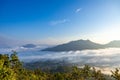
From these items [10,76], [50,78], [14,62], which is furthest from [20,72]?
[10,76]

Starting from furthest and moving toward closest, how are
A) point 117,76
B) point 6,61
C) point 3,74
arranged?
point 117,76 < point 6,61 < point 3,74

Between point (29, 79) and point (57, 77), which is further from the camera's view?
point (57, 77)

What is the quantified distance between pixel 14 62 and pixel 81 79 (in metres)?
71.0

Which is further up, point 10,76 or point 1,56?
point 1,56

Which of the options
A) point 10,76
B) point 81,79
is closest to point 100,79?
point 81,79

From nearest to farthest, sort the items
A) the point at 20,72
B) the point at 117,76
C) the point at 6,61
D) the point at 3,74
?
the point at 3,74 → the point at 6,61 → the point at 117,76 → the point at 20,72

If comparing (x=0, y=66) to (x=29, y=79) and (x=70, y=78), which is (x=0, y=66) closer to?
(x=29, y=79)

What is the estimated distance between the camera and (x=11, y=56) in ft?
459

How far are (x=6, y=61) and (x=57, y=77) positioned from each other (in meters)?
68.6

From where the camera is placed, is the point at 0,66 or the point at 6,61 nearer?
the point at 0,66

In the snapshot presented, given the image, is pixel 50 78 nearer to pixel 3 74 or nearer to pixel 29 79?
pixel 29 79

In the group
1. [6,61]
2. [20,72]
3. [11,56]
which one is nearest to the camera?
[6,61]

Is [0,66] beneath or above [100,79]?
above

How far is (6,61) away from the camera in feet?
407
